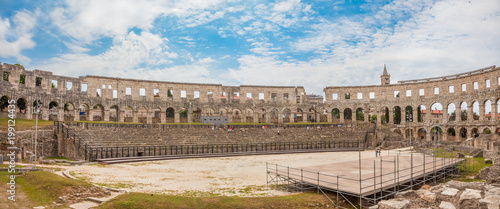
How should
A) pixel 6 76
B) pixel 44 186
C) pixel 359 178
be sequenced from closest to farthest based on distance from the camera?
pixel 44 186, pixel 359 178, pixel 6 76

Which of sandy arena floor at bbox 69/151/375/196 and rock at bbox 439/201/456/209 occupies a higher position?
rock at bbox 439/201/456/209

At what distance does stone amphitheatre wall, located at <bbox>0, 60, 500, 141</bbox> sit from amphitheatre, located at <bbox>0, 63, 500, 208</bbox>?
0.17m

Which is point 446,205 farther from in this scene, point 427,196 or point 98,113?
point 98,113

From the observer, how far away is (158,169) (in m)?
25.7

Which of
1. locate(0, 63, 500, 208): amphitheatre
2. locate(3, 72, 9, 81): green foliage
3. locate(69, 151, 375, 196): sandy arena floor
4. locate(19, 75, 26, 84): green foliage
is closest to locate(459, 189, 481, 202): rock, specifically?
locate(0, 63, 500, 208): amphitheatre

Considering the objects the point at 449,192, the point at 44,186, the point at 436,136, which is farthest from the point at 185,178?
the point at 436,136

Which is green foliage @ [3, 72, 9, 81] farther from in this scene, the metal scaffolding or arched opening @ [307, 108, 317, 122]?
arched opening @ [307, 108, 317, 122]

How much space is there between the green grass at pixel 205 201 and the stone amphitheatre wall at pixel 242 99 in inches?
1397

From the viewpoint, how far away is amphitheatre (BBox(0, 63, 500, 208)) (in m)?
19.3

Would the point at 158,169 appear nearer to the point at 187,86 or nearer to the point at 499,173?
the point at 499,173

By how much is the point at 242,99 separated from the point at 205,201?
47210mm

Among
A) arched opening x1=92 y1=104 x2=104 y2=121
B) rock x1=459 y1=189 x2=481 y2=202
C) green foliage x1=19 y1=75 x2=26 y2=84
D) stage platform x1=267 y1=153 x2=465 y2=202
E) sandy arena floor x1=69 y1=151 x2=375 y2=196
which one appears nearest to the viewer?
rock x1=459 y1=189 x2=481 y2=202

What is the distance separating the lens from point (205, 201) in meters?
15.1

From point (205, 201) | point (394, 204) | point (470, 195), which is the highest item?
point (470, 195)
